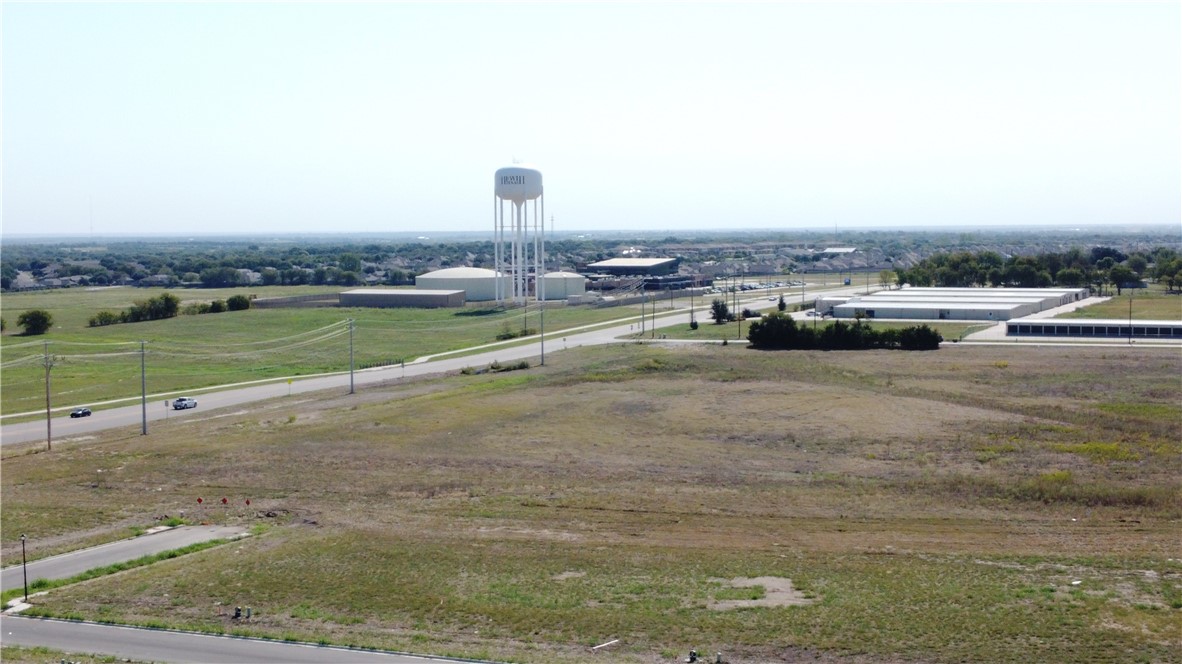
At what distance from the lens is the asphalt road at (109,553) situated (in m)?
27.1

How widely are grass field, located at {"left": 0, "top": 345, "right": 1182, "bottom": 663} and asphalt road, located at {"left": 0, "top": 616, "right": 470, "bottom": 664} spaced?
0.62 m

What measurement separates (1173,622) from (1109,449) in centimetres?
1999

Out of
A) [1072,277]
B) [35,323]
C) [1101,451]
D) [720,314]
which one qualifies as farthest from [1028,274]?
[35,323]

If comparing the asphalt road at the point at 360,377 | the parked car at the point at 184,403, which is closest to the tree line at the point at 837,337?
the asphalt road at the point at 360,377

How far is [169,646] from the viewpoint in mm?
21500

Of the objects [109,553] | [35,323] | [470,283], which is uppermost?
[470,283]

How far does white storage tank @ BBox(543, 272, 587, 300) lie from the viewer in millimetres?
128250

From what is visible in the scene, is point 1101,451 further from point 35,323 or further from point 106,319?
point 106,319

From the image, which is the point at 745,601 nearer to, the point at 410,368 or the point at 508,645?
the point at 508,645

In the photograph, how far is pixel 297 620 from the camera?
77.0ft

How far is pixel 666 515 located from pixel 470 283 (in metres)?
93.1

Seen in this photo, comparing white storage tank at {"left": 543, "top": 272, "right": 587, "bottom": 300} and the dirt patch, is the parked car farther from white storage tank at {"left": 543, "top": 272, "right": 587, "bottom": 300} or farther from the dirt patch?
white storage tank at {"left": 543, "top": 272, "right": 587, "bottom": 300}

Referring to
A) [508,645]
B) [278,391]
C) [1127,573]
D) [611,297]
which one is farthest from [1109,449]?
[611,297]

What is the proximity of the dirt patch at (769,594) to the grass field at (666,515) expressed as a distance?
0.73 feet
